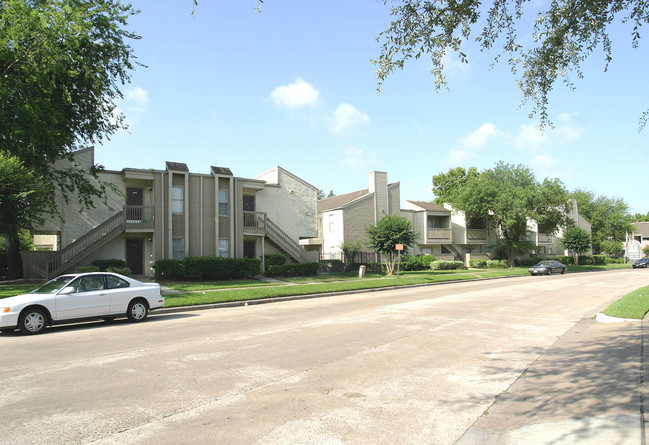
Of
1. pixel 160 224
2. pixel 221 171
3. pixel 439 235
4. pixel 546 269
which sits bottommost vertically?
pixel 546 269

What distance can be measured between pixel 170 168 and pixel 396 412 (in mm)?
25576

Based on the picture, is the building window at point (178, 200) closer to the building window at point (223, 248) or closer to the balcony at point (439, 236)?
the building window at point (223, 248)

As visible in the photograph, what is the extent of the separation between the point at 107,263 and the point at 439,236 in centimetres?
3399

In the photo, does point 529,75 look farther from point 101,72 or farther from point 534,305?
point 101,72

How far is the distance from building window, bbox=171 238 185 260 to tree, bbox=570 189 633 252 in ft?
222

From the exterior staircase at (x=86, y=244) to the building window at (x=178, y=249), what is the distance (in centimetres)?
303

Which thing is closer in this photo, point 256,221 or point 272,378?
point 272,378

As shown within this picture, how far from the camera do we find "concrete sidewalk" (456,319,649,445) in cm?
451

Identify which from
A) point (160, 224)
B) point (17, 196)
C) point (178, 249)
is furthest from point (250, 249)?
point (17, 196)

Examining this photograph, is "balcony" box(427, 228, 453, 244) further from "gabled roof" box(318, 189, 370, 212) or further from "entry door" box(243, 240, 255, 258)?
"entry door" box(243, 240, 255, 258)

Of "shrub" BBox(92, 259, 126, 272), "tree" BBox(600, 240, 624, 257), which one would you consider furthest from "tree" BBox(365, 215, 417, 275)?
"tree" BBox(600, 240, 624, 257)

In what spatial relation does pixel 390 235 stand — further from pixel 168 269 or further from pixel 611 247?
pixel 611 247

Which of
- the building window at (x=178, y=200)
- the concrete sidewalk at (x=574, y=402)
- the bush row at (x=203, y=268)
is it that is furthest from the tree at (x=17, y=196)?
the concrete sidewalk at (x=574, y=402)

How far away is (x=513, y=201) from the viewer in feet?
156
